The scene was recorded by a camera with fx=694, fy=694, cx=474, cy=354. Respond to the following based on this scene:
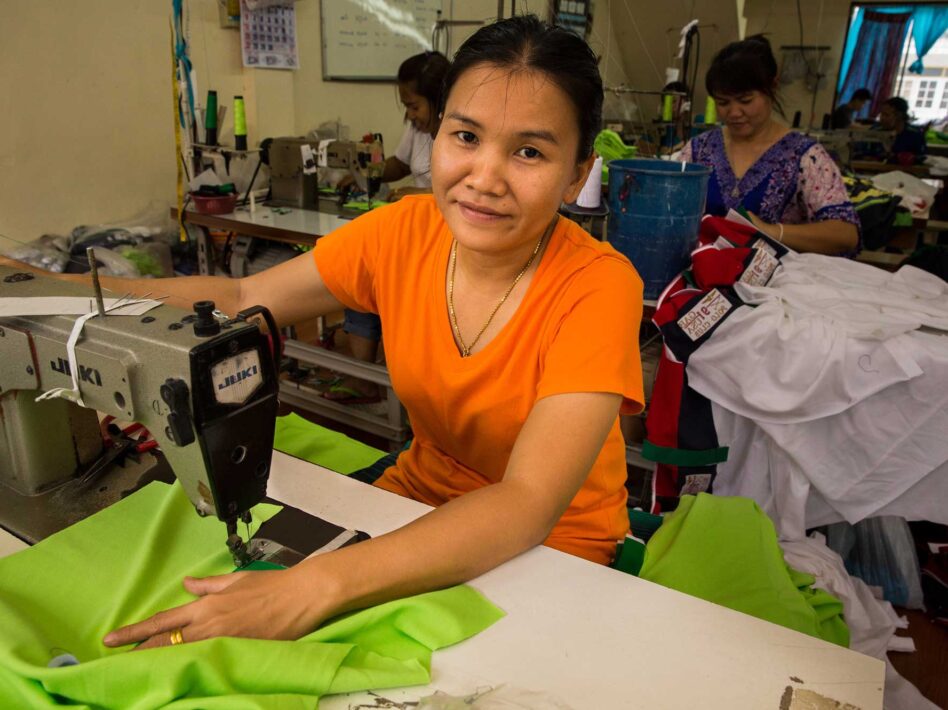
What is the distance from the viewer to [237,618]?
754 mm

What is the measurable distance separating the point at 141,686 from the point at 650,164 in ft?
6.91

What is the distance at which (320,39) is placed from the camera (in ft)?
14.3

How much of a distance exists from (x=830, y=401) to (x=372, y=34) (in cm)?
400

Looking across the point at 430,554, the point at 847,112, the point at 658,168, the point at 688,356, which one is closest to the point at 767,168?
the point at 658,168

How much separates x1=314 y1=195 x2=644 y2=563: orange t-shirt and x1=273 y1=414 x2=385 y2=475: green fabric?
18 cm

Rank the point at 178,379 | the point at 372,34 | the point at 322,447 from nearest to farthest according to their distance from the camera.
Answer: the point at 178,379
the point at 322,447
the point at 372,34

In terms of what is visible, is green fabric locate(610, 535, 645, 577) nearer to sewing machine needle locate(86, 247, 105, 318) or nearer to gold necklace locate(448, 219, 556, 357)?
gold necklace locate(448, 219, 556, 357)

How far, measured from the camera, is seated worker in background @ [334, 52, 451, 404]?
3193 millimetres

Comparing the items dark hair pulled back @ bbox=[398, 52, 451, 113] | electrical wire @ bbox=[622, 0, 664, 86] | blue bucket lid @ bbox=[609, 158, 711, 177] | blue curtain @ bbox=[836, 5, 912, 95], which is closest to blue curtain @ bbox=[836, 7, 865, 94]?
blue curtain @ bbox=[836, 5, 912, 95]

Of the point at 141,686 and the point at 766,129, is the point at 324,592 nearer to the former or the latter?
the point at 141,686

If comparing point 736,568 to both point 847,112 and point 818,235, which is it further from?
point 847,112

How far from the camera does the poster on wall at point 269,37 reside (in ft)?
12.4

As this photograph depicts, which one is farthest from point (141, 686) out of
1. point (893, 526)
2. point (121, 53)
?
point (121, 53)

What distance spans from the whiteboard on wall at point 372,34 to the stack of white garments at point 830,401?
11.1ft
